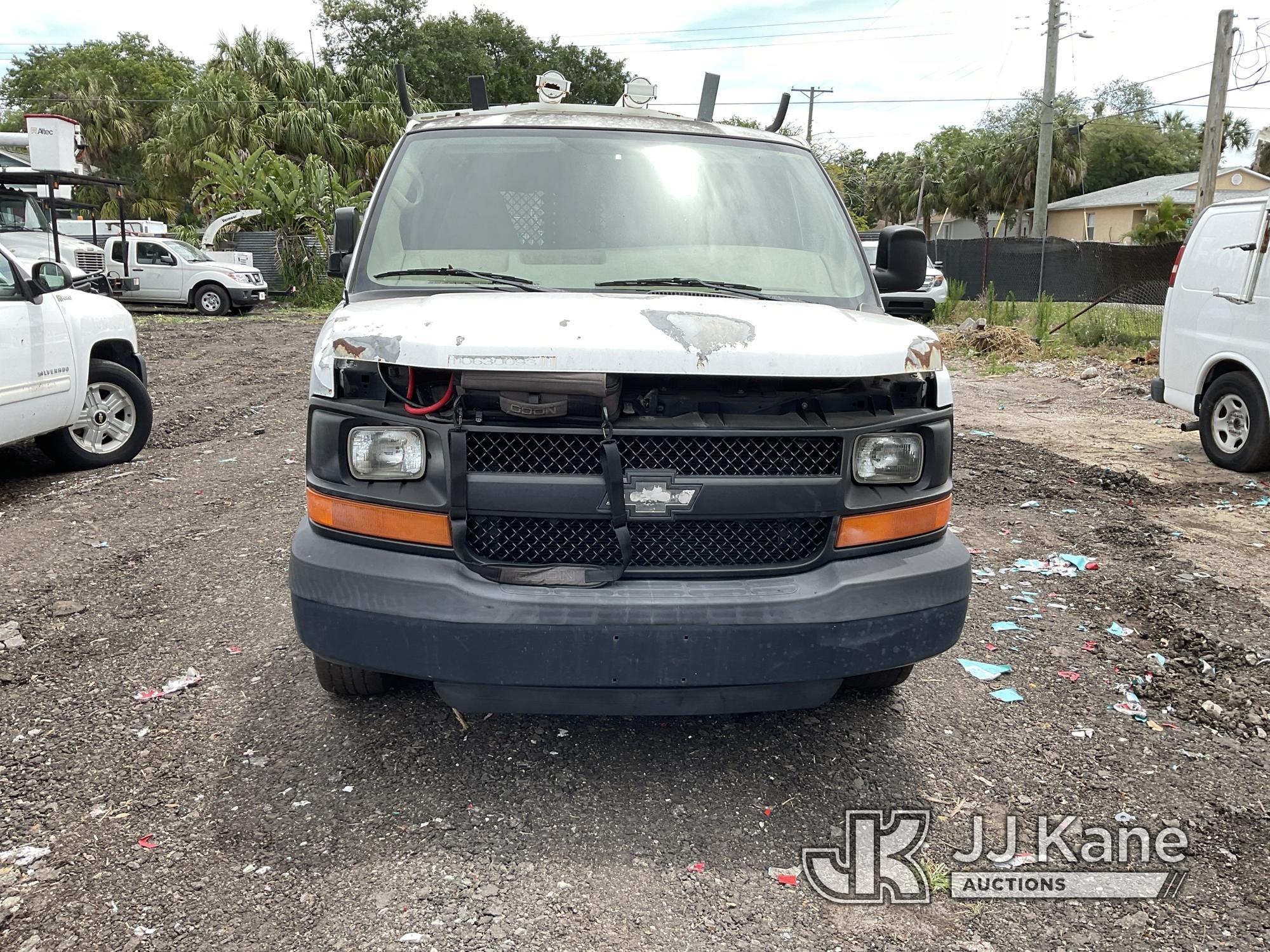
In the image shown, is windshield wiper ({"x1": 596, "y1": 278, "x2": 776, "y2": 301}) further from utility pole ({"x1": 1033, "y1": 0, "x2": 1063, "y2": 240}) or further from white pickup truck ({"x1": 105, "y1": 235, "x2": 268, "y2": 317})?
utility pole ({"x1": 1033, "y1": 0, "x2": 1063, "y2": 240})

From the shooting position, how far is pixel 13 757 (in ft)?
10.5

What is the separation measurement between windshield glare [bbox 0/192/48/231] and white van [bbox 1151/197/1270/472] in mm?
19044

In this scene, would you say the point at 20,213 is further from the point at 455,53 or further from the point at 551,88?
the point at 455,53

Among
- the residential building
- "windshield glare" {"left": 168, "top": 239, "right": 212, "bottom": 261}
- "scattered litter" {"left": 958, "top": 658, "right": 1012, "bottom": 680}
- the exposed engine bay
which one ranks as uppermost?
the residential building

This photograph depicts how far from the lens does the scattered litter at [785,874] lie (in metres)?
2.64

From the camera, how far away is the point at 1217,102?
17734 millimetres

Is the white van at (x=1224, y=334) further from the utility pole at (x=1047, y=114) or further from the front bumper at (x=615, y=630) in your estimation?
the utility pole at (x=1047, y=114)

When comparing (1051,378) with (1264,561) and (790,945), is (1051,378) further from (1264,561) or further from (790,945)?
(790,945)

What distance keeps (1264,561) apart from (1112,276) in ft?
67.8

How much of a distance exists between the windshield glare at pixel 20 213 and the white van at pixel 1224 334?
19.0 meters

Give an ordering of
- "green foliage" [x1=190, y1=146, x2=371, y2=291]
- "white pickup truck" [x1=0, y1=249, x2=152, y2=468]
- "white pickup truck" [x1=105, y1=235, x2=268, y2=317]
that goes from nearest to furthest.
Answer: "white pickup truck" [x1=0, y1=249, x2=152, y2=468]
"white pickup truck" [x1=105, y1=235, x2=268, y2=317]
"green foliage" [x1=190, y1=146, x2=371, y2=291]

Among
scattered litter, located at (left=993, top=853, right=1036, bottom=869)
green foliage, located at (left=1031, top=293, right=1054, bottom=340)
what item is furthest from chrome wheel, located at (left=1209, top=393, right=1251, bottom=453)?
green foliage, located at (left=1031, top=293, right=1054, bottom=340)

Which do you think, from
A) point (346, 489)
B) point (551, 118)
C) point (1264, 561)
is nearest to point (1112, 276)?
point (1264, 561)

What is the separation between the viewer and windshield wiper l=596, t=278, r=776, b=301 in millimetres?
3418
